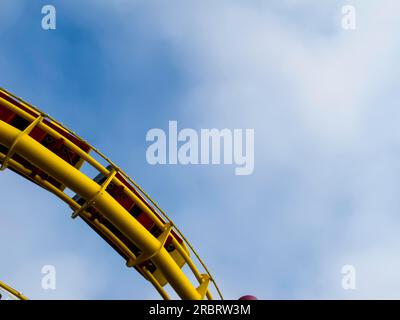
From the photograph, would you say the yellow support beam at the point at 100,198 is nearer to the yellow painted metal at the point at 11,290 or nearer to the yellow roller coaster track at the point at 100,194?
the yellow roller coaster track at the point at 100,194

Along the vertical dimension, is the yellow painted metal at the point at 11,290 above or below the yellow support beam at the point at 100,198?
below

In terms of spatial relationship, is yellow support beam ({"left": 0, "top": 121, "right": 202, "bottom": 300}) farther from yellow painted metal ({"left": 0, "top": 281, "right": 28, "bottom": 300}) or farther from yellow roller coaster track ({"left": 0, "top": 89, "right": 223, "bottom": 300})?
yellow painted metal ({"left": 0, "top": 281, "right": 28, "bottom": 300})

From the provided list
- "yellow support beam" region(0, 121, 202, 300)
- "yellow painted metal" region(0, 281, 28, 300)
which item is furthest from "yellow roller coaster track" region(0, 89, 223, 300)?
"yellow painted metal" region(0, 281, 28, 300)

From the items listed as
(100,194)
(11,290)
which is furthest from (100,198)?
(11,290)

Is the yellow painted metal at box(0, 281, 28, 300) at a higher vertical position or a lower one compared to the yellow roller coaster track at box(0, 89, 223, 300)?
lower

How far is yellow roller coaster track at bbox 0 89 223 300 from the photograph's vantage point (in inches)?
490

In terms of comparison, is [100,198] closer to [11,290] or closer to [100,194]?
[100,194]

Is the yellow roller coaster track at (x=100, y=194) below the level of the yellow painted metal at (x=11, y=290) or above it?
above

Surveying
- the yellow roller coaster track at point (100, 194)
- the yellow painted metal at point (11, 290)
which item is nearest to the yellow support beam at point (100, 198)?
the yellow roller coaster track at point (100, 194)

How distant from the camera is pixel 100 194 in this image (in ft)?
42.5

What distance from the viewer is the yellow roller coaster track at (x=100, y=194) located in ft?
40.8
